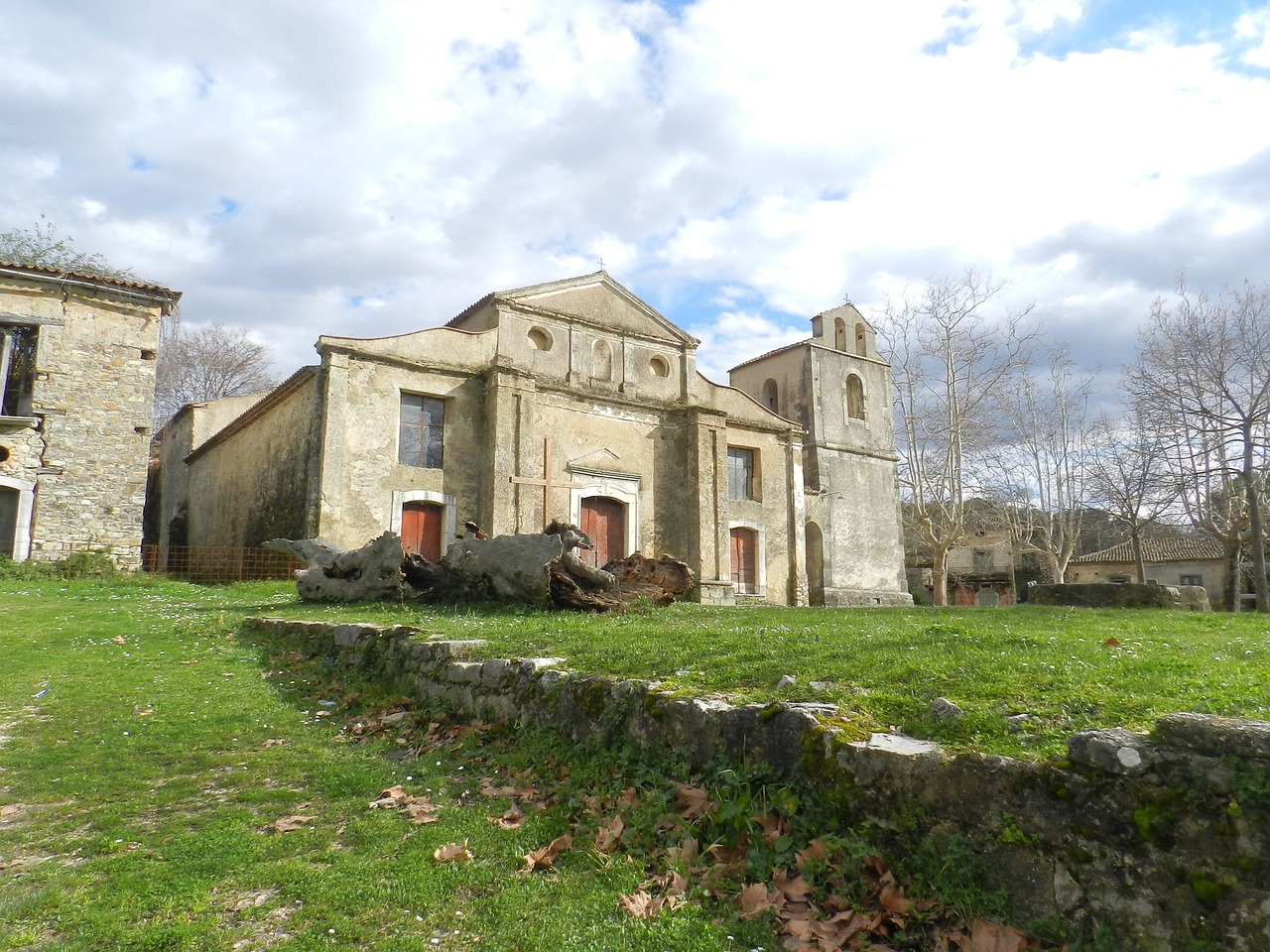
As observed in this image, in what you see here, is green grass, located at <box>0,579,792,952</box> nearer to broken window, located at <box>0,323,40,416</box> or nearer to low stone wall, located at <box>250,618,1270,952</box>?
low stone wall, located at <box>250,618,1270,952</box>

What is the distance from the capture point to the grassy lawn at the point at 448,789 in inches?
118

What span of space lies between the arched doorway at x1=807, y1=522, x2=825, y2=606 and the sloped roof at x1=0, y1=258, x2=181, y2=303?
2073 cm

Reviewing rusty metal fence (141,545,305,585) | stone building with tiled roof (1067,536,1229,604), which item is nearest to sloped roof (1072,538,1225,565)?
stone building with tiled roof (1067,536,1229,604)

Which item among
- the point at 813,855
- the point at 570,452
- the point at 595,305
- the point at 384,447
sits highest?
the point at 595,305

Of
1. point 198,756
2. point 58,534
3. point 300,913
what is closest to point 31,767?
point 198,756

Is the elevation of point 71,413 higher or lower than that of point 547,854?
higher

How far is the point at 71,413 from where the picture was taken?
18703mm

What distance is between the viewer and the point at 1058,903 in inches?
102

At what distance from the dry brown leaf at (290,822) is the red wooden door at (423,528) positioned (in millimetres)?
15330

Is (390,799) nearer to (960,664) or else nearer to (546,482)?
(960,664)

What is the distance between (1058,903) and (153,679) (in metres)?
7.53

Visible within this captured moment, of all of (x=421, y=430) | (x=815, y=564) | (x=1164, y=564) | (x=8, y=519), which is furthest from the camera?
(x=1164, y=564)

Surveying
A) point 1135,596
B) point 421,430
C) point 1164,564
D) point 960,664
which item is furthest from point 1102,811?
point 1164,564

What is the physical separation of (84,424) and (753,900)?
21038 mm
